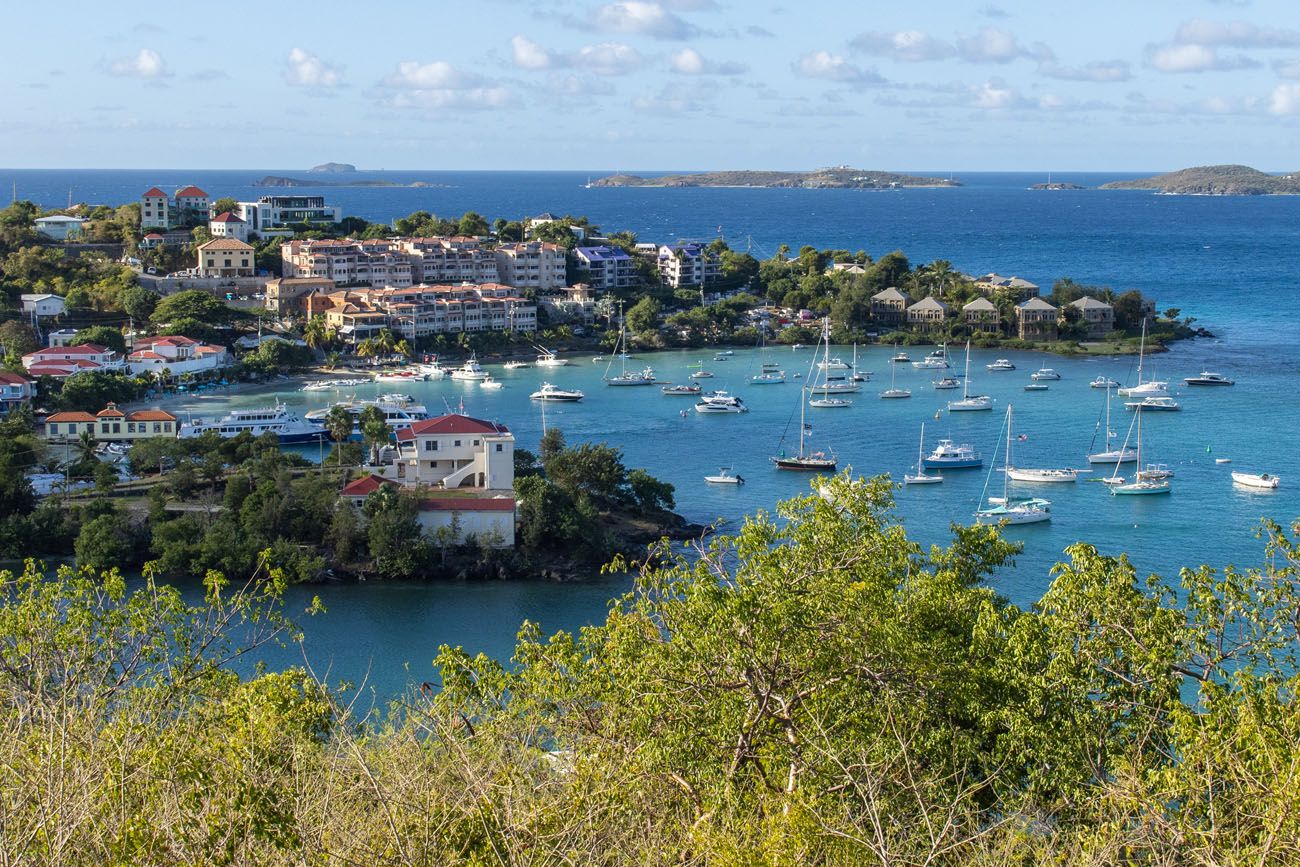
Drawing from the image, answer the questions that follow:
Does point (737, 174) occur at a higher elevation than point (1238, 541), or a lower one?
higher

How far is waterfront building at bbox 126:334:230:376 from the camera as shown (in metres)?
21.9

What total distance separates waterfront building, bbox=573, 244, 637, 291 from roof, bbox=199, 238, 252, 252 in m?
7.18

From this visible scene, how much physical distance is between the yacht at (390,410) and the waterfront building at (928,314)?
39.9 ft

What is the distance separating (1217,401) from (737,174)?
351 feet

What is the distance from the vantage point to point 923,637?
587cm

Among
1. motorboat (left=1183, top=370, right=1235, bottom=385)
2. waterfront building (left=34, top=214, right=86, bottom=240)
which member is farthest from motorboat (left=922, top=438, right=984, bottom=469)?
waterfront building (left=34, top=214, right=86, bottom=240)

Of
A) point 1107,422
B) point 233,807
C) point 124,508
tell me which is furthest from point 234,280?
point 233,807

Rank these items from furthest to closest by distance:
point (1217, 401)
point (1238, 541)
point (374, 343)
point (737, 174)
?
1. point (737, 174)
2. point (374, 343)
3. point (1217, 401)
4. point (1238, 541)

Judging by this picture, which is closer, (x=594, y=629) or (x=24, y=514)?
(x=594, y=629)

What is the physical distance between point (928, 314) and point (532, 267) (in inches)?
331

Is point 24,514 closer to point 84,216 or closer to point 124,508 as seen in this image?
point 124,508

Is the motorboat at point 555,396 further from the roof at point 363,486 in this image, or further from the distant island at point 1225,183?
the distant island at point 1225,183

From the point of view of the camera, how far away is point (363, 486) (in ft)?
45.6

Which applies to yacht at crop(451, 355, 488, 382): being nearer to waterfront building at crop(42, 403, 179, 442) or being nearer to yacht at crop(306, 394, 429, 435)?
yacht at crop(306, 394, 429, 435)
